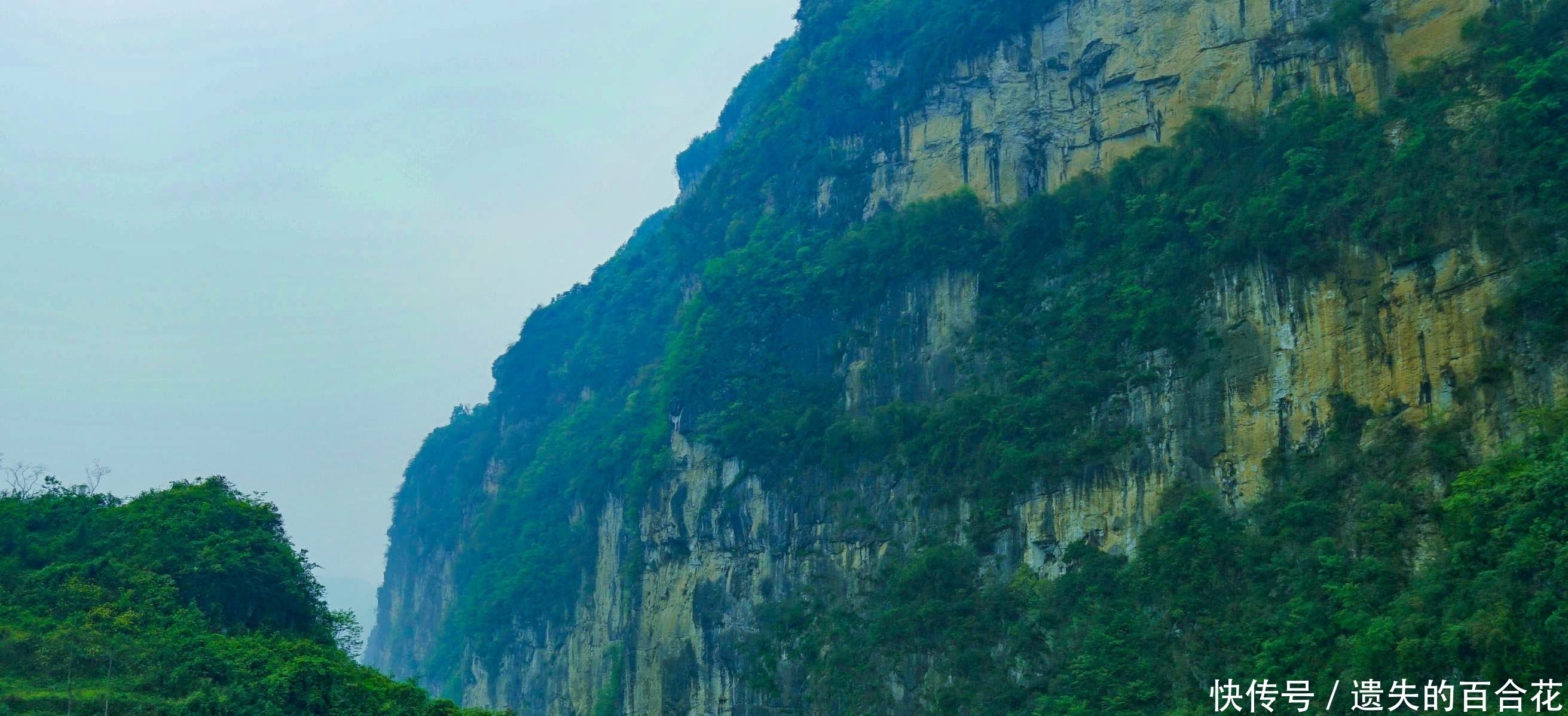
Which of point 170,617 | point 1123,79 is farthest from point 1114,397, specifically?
point 170,617

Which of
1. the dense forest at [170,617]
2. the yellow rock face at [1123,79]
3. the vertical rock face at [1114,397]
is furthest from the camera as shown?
the yellow rock face at [1123,79]

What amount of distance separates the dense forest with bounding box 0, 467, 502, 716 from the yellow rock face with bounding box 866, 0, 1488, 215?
59.1 ft

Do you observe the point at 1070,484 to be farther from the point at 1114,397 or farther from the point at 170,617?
the point at 170,617

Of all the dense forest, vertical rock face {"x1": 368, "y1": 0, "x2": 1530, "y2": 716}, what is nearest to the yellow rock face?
vertical rock face {"x1": 368, "y1": 0, "x2": 1530, "y2": 716}

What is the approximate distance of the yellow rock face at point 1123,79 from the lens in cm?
3219

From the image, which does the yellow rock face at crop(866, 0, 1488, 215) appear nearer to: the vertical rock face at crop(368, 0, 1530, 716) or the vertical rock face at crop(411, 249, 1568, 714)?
the vertical rock face at crop(368, 0, 1530, 716)

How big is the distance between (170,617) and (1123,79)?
2371 cm

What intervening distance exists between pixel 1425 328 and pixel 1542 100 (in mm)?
4575

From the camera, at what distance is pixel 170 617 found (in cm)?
2916

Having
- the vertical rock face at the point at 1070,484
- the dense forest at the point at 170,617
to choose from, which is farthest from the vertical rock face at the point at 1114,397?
the dense forest at the point at 170,617

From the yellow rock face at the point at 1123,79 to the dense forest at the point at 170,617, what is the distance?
18.0 meters

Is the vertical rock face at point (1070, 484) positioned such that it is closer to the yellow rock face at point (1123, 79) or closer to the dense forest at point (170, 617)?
the yellow rock face at point (1123, 79)

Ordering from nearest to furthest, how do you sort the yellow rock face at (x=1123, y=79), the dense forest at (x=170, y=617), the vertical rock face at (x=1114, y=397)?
the dense forest at (x=170, y=617)
the vertical rock face at (x=1114, y=397)
the yellow rock face at (x=1123, y=79)

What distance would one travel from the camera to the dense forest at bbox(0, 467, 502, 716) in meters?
26.8
